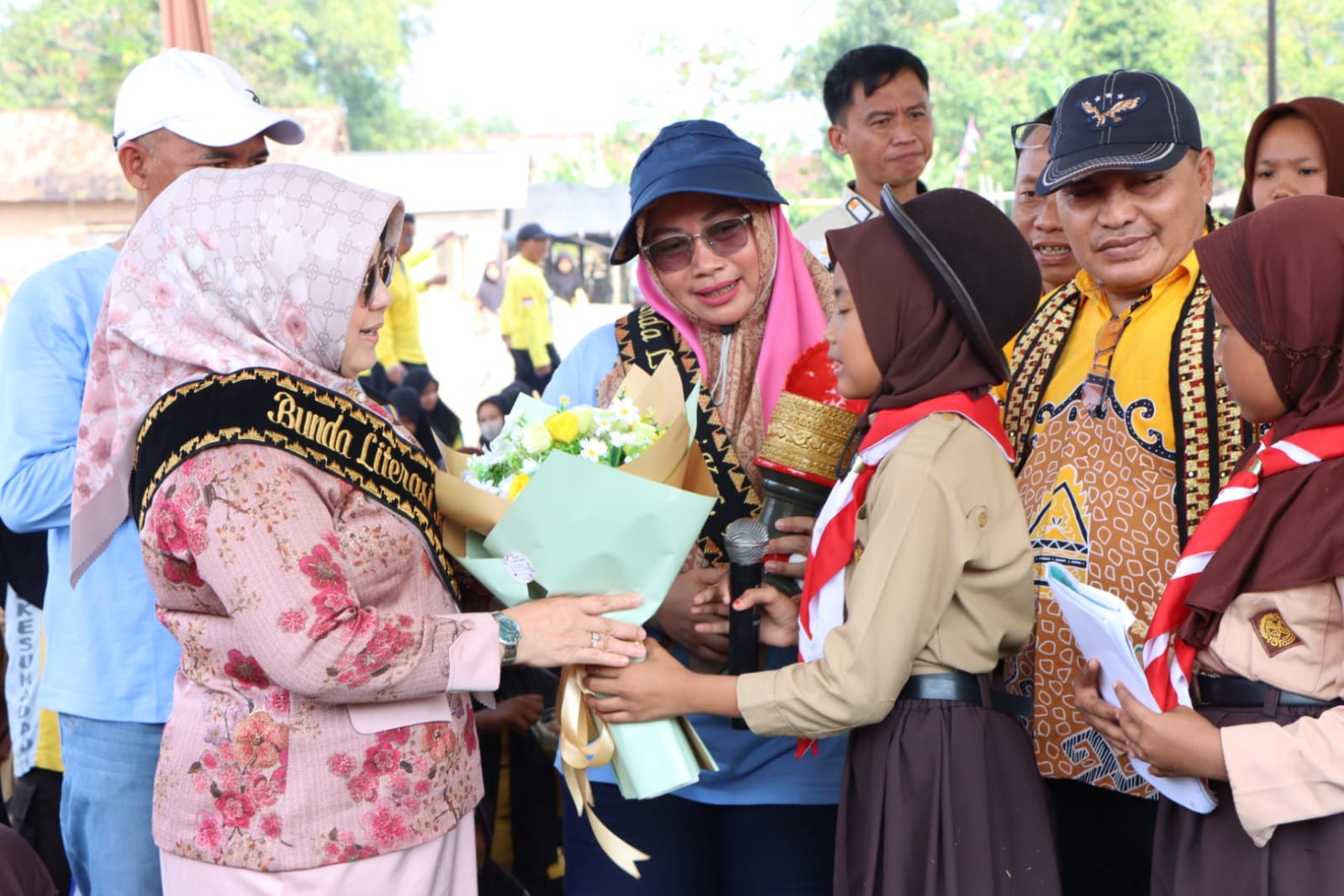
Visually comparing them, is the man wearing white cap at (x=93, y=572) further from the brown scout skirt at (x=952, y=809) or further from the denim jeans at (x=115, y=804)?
the brown scout skirt at (x=952, y=809)

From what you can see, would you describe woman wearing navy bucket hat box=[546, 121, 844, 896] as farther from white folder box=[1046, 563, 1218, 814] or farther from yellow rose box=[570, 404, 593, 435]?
white folder box=[1046, 563, 1218, 814]

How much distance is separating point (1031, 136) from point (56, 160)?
17.6 m

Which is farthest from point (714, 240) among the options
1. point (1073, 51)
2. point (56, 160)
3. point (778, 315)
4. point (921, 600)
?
point (1073, 51)

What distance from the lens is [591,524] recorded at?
1.93 m

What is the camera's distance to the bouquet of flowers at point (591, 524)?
1.90 meters

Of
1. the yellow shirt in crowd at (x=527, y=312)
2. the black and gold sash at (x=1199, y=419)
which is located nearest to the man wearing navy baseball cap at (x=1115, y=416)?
the black and gold sash at (x=1199, y=419)

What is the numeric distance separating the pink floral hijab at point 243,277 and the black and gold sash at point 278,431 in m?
0.05

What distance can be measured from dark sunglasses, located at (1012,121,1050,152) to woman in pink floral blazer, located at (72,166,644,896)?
8.32 ft

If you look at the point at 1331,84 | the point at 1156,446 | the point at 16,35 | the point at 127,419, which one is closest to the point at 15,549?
the point at 127,419

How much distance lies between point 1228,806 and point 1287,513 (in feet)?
1.48

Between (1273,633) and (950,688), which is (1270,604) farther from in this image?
(950,688)

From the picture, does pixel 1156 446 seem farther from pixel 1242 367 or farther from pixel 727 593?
pixel 727 593

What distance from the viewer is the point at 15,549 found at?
2961mm

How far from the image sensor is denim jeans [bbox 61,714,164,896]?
88.8 inches
